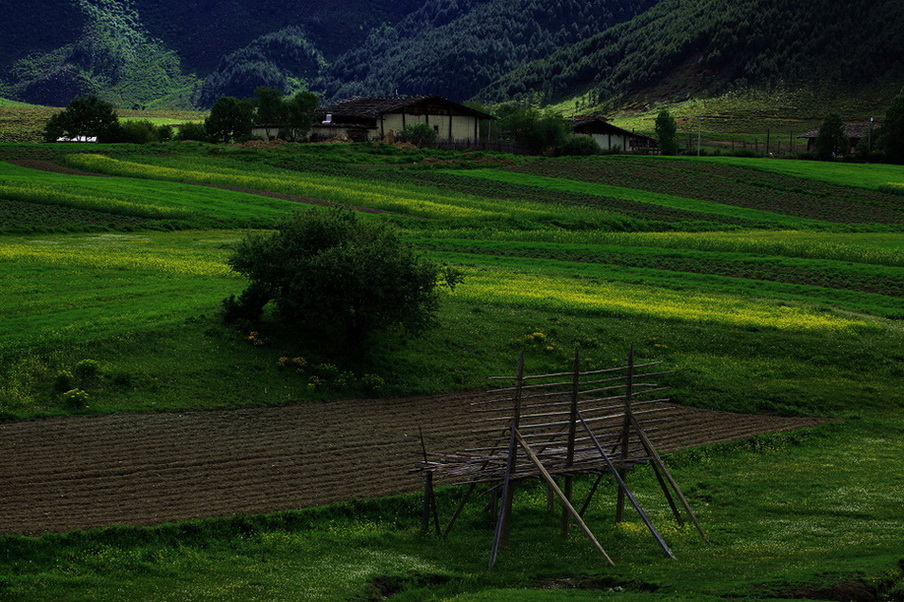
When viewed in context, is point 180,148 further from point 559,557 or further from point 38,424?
point 559,557

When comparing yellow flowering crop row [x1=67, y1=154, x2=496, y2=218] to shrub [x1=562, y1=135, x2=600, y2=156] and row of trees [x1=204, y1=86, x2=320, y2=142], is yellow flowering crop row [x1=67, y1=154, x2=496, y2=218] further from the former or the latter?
shrub [x1=562, y1=135, x2=600, y2=156]

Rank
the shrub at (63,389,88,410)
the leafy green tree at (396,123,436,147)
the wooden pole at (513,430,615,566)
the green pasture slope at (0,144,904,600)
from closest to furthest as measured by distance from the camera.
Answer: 1. the green pasture slope at (0,144,904,600)
2. the wooden pole at (513,430,615,566)
3. the shrub at (63,389,88,410)
4. the leafy green tree at (396,123,436,147)

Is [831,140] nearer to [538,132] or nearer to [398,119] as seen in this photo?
[538,132]

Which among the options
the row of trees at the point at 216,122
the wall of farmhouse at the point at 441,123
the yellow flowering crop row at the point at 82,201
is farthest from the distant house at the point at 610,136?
the yellow flowering crop row at the point at 82,201

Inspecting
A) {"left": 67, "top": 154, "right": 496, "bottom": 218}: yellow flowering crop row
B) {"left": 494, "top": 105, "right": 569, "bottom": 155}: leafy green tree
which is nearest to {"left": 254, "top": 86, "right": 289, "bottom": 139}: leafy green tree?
{"left": 494, "top": 105, "right": 569, "bottom": 155}: leafy green tree

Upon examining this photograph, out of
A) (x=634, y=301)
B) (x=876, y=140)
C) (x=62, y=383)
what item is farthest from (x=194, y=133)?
(x=62, y=383)

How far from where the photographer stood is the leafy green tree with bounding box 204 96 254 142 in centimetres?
14750

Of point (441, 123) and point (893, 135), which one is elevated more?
point (441, 123)

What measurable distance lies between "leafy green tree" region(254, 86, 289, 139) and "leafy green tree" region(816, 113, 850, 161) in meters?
75.7

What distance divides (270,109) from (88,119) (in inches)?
935

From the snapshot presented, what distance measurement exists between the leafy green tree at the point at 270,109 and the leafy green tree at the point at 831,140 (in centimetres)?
7571

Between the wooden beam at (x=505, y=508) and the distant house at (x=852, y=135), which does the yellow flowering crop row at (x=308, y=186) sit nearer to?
the wooden beam at (x=505, y=508)

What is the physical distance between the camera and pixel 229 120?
14850 cm

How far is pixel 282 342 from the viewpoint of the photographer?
136 feet
